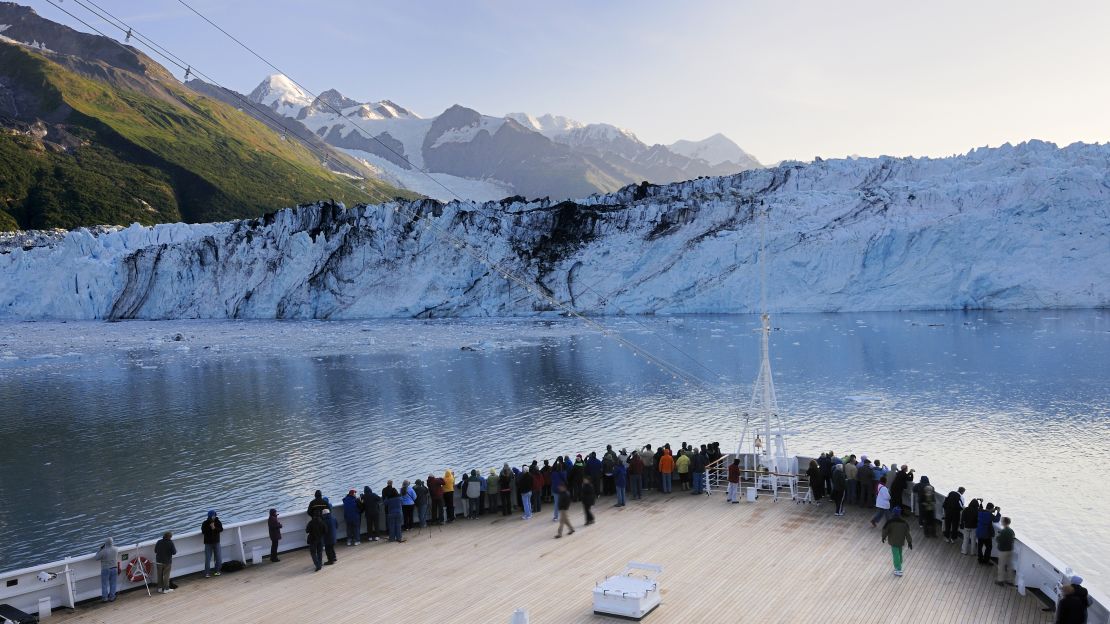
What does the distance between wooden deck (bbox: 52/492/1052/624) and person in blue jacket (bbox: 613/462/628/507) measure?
1085 mm

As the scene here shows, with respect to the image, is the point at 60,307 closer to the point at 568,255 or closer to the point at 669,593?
the point at 568,255

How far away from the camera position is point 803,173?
3113 inches

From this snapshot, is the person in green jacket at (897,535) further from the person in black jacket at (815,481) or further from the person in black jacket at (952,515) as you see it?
the person in black jacket at (815,481)

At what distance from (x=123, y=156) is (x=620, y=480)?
166347 millimetres

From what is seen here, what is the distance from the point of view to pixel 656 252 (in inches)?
2889

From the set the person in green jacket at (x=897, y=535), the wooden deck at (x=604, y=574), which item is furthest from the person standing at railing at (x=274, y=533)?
the person in green jacket at (x=897, y=535)

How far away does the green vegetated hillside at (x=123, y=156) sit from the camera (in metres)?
133

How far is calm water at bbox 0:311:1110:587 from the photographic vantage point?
64.9 feet

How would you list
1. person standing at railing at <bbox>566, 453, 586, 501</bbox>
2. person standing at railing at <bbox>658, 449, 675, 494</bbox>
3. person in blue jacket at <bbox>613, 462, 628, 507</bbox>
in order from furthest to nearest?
person standing at railing at <bbox>658, 449, 675, 494</bbox>, person standing at railing at <bbox>566, 453, 586, 501</bbox>, person in blue jacket at <bbox>613, 462, 628, 507</bbox>

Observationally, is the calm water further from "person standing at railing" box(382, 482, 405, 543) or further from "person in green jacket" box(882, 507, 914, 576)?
"person standing at railing" box(382, 482, 405, 543)

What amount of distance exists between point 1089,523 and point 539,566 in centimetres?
1332

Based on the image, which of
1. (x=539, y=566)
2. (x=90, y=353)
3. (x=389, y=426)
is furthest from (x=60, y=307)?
(x=539, y=566)

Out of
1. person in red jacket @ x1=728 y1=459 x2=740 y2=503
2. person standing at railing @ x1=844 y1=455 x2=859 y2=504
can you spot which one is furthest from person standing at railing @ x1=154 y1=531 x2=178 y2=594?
person standing at railing @ x1=844 y1=455 x2=859 y2=504

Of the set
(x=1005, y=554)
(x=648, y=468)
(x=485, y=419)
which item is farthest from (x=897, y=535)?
(x=485, y=419)
